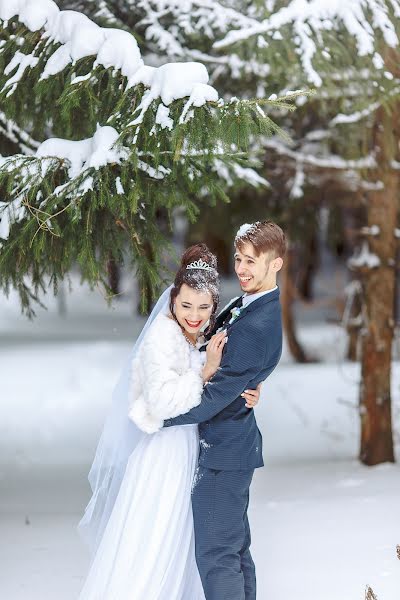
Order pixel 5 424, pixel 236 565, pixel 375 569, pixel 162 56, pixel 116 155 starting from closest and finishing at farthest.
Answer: pixel 236 565
pixel 116 155
pixel 375 569
pixel 162 56
pixel 5 424

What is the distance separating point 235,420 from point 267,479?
4.39 m

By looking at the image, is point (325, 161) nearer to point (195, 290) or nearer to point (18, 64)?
point (18, 64)

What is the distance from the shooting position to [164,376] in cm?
397

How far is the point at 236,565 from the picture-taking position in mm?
4035

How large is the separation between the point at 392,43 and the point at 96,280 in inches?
109

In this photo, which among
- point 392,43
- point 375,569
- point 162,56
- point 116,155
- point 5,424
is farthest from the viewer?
point 5,424

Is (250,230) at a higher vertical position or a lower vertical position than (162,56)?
lower

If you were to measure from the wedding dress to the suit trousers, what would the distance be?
10cm

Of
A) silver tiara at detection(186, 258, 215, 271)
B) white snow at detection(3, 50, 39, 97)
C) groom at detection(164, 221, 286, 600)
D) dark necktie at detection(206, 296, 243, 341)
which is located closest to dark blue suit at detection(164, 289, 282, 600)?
groom at detection(164, 221, 286, 600)

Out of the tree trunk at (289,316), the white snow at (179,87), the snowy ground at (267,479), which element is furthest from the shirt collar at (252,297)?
the tree trunk at (289,316)

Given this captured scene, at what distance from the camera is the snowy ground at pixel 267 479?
526 centimetres

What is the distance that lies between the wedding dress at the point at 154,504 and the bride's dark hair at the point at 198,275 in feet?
0.58

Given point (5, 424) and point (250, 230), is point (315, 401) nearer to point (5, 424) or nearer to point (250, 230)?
point (5, 424)

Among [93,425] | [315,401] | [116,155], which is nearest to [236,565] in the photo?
[116,155]
